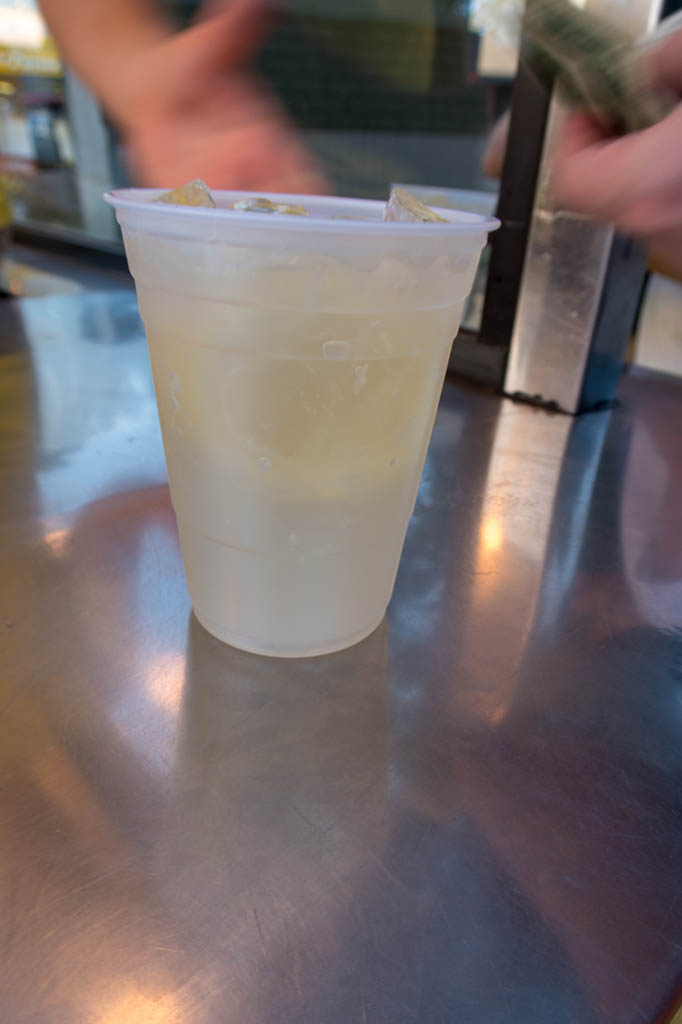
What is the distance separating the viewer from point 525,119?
0.93m

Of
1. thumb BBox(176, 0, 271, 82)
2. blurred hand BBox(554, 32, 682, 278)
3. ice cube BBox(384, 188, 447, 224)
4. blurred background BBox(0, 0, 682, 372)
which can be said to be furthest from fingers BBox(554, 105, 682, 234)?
blurred background BBox(0, 0, 682, 372)

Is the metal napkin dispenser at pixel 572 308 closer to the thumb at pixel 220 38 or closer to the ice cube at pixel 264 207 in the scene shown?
the thumb at pixel 220 38

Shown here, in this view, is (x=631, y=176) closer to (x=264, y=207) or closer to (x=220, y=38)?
(x=264, y=207)

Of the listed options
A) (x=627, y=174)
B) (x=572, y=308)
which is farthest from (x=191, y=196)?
(x=572, y=308)

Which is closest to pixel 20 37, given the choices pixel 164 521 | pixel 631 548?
pixel 164 521

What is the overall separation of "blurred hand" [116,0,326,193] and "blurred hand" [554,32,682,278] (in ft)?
0.98

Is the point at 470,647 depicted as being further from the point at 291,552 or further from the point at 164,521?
the point at 164,521

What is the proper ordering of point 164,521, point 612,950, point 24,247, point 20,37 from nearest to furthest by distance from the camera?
point 612,950 < point 164,521 < point 24,247 < point 20,37

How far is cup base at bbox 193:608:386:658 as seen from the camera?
1.63 feet

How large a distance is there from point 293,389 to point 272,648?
200mm

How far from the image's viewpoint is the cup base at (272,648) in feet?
1.63

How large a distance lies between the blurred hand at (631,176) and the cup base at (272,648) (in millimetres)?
335

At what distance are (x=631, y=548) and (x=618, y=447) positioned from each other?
264 mm

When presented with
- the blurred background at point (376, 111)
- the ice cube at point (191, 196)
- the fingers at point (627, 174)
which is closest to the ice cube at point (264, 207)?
the ice cube at point (191, 196)
